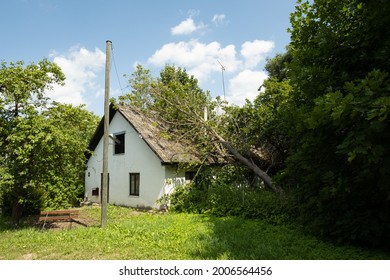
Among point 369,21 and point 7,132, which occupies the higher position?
point 369,21

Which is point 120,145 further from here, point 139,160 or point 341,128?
point 341,128

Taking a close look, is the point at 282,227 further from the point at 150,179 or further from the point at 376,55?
Answer: the point at 150,179

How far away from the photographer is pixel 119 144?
761 inches

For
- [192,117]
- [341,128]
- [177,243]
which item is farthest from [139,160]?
[341,128]

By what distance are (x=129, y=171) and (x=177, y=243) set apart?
1050 cm

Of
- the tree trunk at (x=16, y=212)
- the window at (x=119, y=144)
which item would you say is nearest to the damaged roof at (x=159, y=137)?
the window at (x=119, y=144)

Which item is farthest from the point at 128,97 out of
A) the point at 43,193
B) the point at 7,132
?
the point at 7,132

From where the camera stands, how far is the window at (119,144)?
1903 centimetres

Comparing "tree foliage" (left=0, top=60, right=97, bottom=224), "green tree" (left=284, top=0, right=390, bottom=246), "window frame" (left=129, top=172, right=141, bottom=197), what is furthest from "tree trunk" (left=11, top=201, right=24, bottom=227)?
"green tree" (left=284, top=0, right=390, bottom=246)

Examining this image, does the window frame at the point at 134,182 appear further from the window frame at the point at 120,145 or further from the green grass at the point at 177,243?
the green grass at the point at 177,243

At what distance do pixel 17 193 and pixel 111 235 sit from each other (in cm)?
520

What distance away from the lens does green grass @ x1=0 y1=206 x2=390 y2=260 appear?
707 cm

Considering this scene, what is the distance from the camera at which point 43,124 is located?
10.6m

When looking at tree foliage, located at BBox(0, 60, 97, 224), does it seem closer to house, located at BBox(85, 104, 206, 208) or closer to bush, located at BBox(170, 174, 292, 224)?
house, located at BBox(85, 104, 206, 208)
